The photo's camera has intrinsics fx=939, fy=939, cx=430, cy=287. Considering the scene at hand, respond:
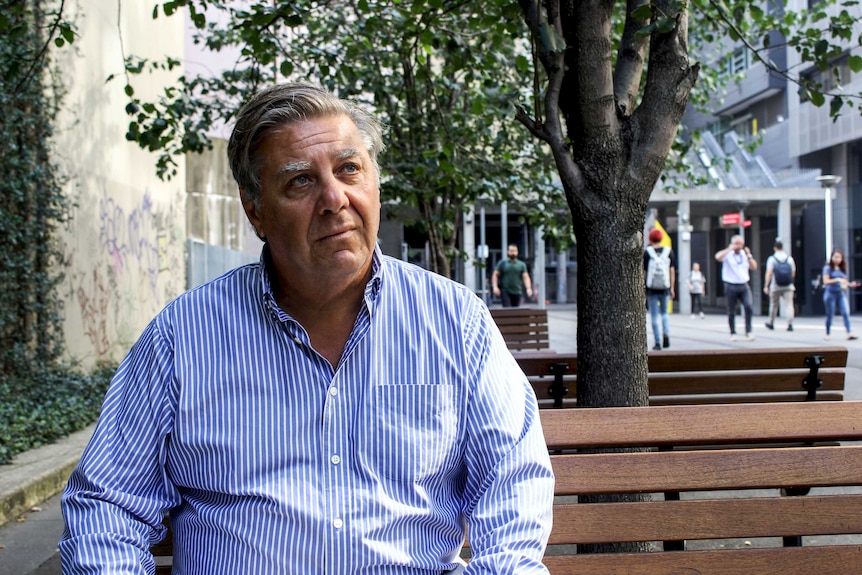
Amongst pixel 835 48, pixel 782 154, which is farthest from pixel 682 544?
pixel 782 154

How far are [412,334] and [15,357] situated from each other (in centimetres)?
839

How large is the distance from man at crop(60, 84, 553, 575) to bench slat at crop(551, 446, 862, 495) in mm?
334

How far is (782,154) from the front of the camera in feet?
125

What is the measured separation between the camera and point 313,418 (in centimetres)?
213

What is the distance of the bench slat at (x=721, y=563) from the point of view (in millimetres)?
2461

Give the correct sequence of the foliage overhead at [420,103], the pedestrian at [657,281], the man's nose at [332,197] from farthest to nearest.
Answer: the pedestrian at [657,281]
the foliage overhead at [420,103]
the man's nose at [332,197]

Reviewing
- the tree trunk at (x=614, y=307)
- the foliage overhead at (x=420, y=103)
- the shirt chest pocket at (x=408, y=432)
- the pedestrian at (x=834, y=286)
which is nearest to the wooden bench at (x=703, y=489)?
the shirt chest pocket at (x=408, y=432)

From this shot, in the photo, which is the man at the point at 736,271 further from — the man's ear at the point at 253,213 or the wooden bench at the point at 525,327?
the man's ear at the point at 253,213

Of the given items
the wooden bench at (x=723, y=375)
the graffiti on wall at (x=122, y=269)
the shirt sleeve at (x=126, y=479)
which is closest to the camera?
the shirt sleeve at (x=126, y=479)

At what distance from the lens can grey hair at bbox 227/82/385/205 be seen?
2.17 metres

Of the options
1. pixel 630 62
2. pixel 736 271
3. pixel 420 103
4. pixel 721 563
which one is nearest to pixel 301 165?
pixel 721 563

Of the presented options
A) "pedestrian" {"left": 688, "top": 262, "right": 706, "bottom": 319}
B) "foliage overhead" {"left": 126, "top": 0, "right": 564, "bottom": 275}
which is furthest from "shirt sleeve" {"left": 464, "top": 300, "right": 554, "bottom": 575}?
"pedestrian" {"left": 688, "top": 262, "right": 706, "bottom": 319}

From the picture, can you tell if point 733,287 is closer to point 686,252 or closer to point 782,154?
point 686,252

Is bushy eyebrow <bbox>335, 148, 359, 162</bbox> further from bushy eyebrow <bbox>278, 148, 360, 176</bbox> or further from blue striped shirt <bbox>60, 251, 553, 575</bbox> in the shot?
blue striped shirt <bbox>60, 251, 553, 575</bbox>
